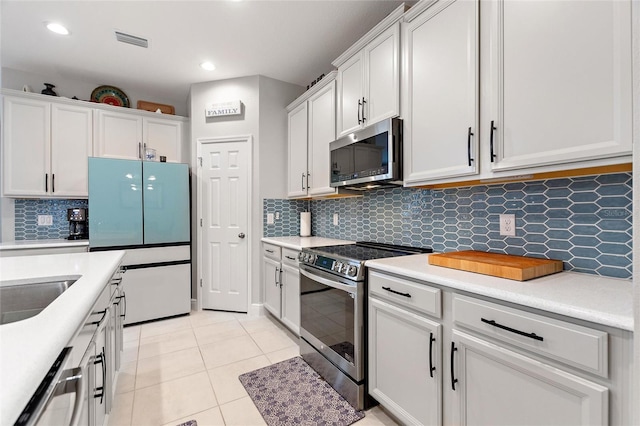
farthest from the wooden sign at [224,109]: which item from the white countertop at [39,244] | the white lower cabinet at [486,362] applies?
the white lower cabinet at [486,362]

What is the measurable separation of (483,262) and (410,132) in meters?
0.95

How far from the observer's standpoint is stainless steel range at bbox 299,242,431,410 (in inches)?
69.1

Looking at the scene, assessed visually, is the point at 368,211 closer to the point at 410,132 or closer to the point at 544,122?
the point at 410,132

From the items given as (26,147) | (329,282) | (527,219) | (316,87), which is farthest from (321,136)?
(26,147)

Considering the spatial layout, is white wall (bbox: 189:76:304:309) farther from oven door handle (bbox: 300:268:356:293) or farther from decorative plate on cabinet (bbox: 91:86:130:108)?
oven door handle (bbox: 300:268:356:293)

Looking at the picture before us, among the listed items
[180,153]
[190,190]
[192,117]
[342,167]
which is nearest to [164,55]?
[192,117]

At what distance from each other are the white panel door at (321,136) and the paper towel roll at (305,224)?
0.53m

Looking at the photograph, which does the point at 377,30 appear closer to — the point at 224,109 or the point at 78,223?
the point at 224,109

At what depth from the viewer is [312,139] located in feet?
9.77

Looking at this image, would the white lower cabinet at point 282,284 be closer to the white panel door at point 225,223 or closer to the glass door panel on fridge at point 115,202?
the white panel door at point 225,223

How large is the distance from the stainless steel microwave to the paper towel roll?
3.36 ft

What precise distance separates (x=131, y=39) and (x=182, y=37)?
0.49 m

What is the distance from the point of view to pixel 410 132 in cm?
186

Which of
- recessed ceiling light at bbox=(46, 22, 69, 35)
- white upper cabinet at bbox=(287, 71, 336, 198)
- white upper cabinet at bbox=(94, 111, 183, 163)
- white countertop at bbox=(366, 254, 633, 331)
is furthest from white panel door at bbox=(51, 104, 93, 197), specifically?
white countertop at bbox=(366, 254, 633, 331)
